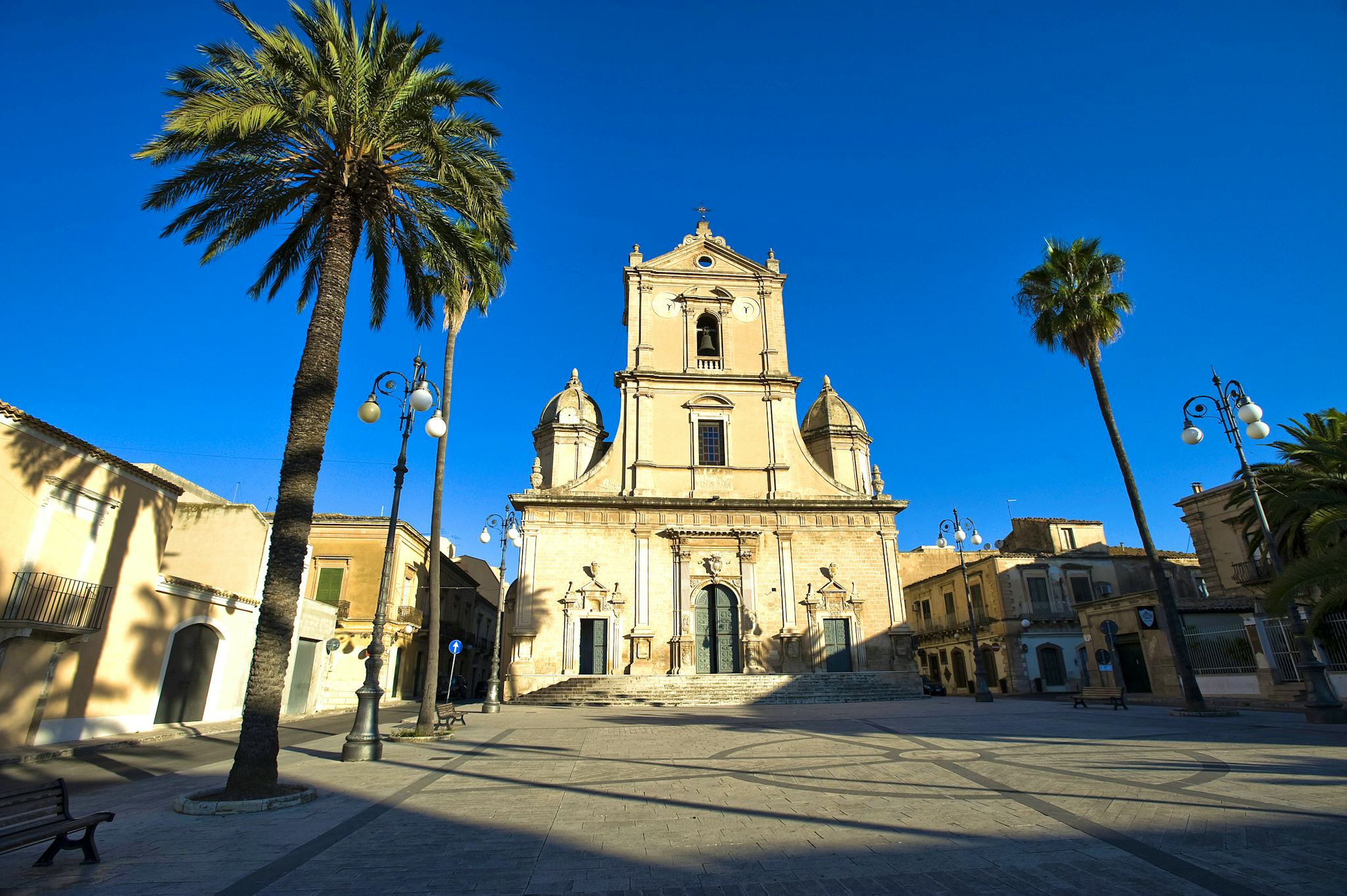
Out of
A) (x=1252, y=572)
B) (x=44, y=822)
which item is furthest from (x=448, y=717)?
(x=1252, y=572)

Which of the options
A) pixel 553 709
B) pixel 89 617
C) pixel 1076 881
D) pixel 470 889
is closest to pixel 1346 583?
pixel 1076 881

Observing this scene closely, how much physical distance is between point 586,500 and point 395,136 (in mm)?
18477

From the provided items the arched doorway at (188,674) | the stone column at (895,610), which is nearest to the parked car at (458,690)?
Answer: the arched doorway at (188,674)

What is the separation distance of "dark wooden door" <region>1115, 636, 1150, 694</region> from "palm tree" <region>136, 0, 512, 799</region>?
79.5ft

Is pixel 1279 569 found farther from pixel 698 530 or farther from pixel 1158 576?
pixel 698 530

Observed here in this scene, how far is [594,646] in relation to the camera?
25953mm

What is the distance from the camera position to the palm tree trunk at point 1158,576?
47.9 ft

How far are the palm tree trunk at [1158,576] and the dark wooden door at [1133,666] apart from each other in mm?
7225

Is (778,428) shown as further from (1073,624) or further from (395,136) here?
(395,136)

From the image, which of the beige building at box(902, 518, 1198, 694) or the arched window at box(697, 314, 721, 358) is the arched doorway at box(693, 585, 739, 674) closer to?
the beige building at box(902, 518, 1198, 694)

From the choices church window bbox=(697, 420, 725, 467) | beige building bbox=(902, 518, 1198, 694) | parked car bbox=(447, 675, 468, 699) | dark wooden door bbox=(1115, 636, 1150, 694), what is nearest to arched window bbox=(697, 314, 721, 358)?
church window bbox=(697, 420, 725, 467)

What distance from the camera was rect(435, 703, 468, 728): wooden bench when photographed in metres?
14.4

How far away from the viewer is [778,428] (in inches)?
1185

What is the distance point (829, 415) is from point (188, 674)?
86.9 feet
